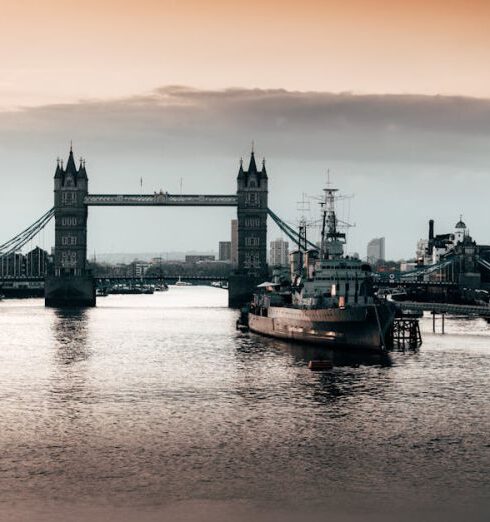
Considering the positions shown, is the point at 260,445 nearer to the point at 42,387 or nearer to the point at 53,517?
the point at 53,517

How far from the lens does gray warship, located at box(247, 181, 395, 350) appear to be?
7800 centimetres

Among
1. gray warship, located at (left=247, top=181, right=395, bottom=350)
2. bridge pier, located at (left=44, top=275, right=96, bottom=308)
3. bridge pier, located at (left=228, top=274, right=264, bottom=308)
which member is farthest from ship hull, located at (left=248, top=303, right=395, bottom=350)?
bridge pier, located at (left=44, top=275, right=96, bottom=308)

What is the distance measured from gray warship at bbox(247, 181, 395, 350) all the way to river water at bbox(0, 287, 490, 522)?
295 centimetres

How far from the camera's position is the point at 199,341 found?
94688mm

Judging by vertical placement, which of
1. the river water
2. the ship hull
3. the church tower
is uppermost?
the church tower

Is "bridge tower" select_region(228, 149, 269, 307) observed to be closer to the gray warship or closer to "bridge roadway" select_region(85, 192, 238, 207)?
"bridge roadway" select_region(85, 192, 238, 207)

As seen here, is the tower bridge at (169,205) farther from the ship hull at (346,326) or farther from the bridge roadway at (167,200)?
the ship hull at (346,326)

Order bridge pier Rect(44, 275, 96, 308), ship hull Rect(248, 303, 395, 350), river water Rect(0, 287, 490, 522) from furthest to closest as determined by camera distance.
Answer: bridge pier Rect(44, 275, 96, 308), ship hull Rect(248, 303, 395, 350), river water Rect(0, 287, 490, 522)

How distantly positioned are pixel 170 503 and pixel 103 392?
81.9 feet

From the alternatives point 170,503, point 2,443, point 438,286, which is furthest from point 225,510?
point 438,286

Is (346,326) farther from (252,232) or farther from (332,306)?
(252,232)

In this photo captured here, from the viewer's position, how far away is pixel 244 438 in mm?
42000

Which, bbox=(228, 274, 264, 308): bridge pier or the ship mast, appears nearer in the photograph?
the ship mast

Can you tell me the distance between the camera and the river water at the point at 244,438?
32094mm
